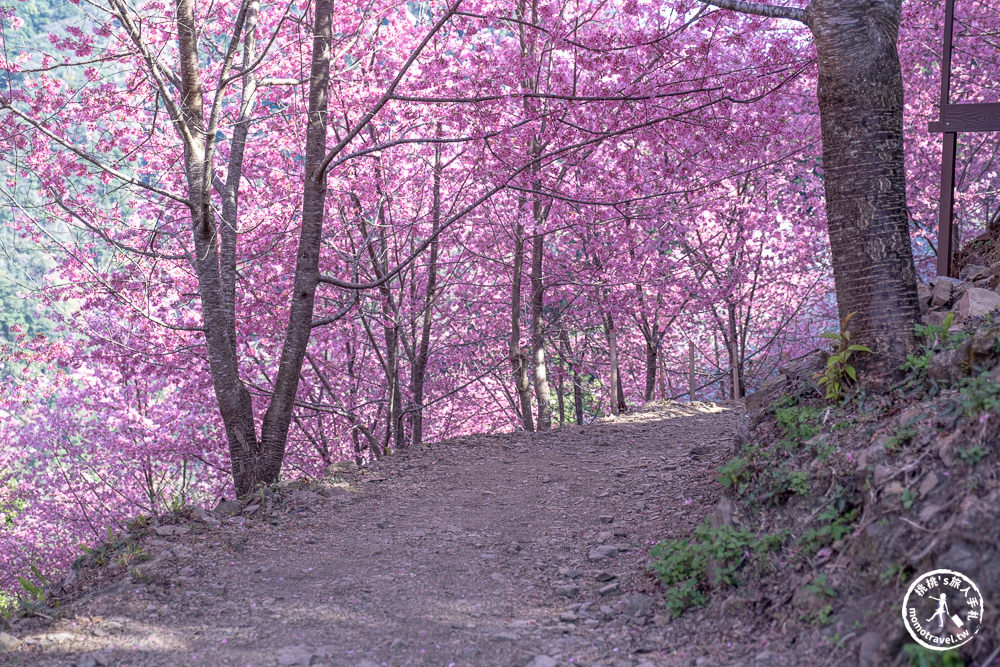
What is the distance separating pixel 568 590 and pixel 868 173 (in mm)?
2899

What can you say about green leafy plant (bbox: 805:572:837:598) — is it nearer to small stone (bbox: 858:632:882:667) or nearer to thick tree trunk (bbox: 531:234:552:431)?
small stone (bbox: 858:632:882:667)

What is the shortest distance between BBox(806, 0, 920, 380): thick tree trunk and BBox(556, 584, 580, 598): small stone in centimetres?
204

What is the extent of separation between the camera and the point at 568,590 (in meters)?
3.94

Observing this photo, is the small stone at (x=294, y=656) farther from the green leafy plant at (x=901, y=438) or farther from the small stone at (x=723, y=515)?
the green leafy plant at (x=901, y=438)

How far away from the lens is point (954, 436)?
2891mm

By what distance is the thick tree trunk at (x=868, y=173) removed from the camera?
4.04 meters

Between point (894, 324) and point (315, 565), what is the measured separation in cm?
374

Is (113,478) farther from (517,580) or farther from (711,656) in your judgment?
(711,656)

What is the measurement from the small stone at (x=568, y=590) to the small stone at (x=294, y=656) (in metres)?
1.38

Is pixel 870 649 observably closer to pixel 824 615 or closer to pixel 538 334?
pixel 824 615

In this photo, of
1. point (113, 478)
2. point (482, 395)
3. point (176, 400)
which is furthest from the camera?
point (482, 395)

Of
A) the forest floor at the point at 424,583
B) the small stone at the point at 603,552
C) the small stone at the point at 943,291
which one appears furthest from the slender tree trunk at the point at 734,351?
the small stone at the point at 603,552

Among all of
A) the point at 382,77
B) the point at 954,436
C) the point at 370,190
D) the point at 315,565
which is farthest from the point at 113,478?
the point at 954,436

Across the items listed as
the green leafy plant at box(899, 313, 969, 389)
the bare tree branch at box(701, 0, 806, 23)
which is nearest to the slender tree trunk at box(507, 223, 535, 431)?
the bare tree branch at box(701, 0, 806, 23)
